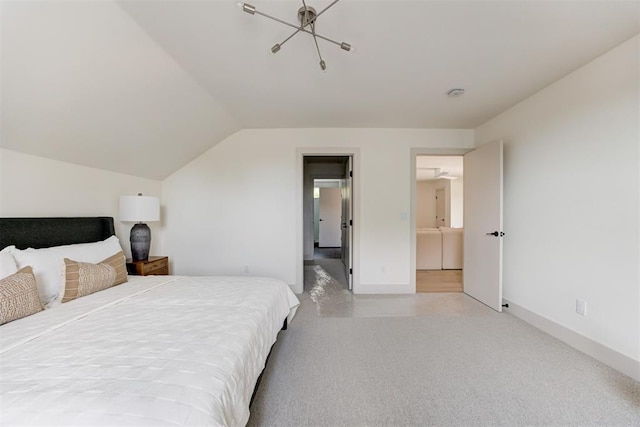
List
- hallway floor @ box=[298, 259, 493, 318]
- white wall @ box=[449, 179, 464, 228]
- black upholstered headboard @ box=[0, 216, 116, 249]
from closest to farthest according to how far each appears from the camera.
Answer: black upholstered headboard @ box=[0, 216, 116, 249]
hallway floor @ box=[298, 259, 493, 318]
white wall @ box=[449, 179, 464, 228]

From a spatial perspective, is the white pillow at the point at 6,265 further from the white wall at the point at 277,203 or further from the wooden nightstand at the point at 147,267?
the white wall at the point at 277,203

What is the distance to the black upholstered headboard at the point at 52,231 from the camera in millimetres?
1809

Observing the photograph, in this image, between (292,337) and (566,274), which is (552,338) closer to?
(566,274)

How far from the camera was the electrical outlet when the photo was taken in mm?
2103

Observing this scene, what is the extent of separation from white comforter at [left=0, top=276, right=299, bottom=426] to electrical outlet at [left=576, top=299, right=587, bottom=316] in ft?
8.46

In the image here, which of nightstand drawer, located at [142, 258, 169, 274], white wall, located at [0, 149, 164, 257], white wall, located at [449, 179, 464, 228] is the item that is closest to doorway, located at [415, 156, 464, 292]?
white wall, located at [449, 179, 464, 228]

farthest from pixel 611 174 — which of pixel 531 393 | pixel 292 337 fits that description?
pixel 292 337

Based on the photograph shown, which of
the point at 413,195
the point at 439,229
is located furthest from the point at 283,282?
the point at 439,229

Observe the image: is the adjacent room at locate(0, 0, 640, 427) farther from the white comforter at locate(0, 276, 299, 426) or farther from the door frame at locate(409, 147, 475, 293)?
the door frame at locate(409, 147, 475, 293)

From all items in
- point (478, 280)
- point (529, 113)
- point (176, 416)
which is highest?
point (529, 113)

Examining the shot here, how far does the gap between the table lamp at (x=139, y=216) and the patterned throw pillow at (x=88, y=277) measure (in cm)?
68

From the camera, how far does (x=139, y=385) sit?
86 centimetres

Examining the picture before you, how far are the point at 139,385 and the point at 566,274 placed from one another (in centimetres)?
319

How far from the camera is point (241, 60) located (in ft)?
6.68
